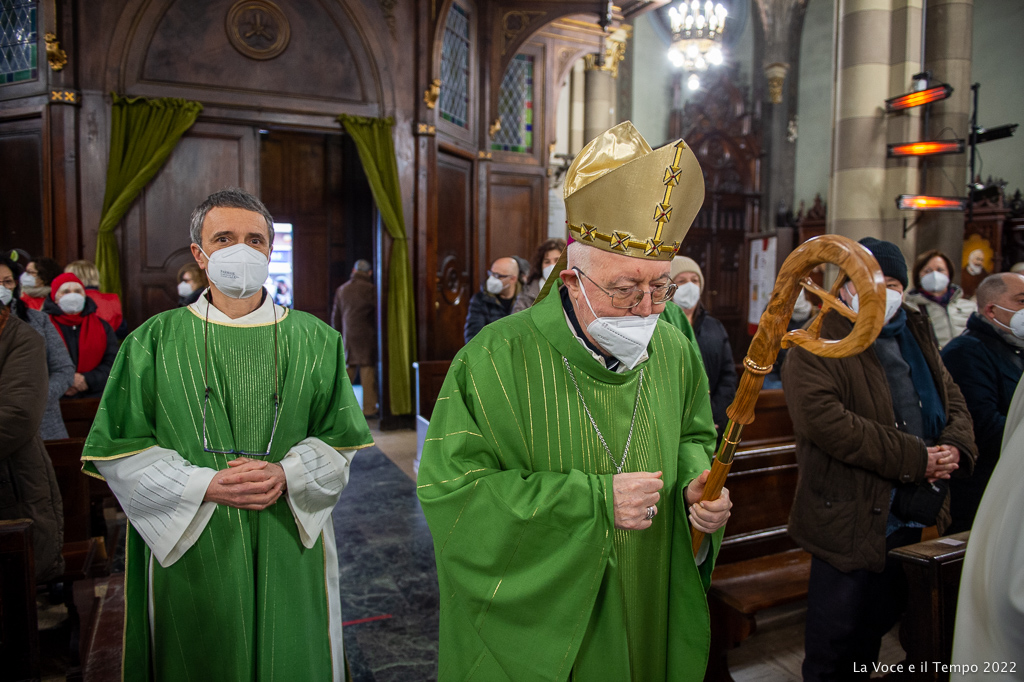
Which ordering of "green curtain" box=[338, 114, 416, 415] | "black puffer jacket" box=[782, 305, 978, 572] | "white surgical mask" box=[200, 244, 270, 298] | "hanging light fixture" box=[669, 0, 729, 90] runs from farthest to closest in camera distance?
"hanging light fixture" box=[669, 0, 729, 90], "green curtain" box=[338, 114, 416, 415], "black puffer jacket" box=[782, 305, 978, 572], "white surgical mask" box=[200, 244, 270, 298]

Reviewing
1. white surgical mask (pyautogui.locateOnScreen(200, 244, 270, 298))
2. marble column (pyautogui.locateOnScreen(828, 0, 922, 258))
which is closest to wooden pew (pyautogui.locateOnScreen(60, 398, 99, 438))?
white surgical mask (pyautogui.locateOnScreen(200, 244, 270, 298))

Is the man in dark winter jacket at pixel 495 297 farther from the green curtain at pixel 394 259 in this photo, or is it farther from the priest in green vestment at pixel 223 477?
the priest in green vestment at pixel 223 477

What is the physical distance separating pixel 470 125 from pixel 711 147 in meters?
7.67

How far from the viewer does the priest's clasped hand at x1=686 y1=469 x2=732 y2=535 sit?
1.40m

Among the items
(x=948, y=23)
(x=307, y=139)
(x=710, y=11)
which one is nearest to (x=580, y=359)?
(x=948, y=23)

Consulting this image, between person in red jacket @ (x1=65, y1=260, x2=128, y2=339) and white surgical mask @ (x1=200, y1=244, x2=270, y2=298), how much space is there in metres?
3.29

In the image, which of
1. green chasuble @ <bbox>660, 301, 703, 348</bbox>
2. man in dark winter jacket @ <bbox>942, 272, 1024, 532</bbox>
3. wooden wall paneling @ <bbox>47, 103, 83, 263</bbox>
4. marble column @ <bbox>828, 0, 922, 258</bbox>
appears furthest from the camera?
marble column @ <bbox>828, 0, 922, 258</bbox>

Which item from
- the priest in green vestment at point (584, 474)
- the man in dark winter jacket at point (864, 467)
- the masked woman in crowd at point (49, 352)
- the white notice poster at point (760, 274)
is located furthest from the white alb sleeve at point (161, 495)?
the white notice poster at point (760, 274)

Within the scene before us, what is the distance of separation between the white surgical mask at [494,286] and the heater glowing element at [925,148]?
4532 mm

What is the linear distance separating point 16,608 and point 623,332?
71.7 inches

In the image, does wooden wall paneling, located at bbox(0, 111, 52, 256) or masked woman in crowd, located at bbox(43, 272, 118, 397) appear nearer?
masked woman in crowd, located at bbox(43, 272, 118, 397)

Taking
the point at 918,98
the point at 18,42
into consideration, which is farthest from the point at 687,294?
the point at 18,42

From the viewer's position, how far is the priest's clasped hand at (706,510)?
1.40 metres

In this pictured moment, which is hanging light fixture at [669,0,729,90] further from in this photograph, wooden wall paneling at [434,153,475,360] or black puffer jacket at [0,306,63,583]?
black puffer jacket at [0,306,63,583]
